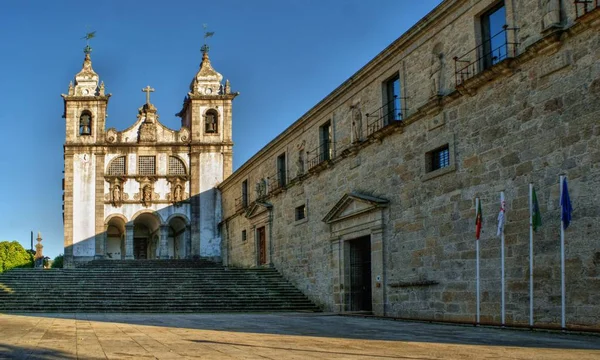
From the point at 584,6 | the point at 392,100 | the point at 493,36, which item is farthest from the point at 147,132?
the point at 584,6

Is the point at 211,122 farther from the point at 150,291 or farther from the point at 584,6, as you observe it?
the point at 584,6

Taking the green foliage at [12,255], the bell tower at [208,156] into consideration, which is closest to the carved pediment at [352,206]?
the bell tower at [208,156]

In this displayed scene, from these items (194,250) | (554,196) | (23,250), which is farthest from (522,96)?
(23,250)

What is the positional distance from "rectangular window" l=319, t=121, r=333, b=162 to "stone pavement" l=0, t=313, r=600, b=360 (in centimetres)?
1096

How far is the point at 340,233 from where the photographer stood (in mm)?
22703

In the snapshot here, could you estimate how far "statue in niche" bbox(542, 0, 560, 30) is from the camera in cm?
1313

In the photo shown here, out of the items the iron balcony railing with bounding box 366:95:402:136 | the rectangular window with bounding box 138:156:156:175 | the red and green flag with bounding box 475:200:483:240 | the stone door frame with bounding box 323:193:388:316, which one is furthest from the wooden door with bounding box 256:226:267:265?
the red and green flag with bounding box 475:200:483:240

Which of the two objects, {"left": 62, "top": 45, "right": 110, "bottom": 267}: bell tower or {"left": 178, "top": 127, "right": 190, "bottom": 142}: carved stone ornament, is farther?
{"left": 178, "top": 127, "right": 190, "bottom": 142}: carved stone ornament

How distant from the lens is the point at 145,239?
154 ft

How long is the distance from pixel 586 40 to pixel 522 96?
6.23 ft

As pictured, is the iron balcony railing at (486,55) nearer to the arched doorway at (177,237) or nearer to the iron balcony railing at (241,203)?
the iron balcony railing at (241,203)

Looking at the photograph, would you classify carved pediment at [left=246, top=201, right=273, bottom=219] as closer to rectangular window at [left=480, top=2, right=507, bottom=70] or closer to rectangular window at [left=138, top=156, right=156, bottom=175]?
rectangular window at [left=138, top=156, right=156, bottom=175]

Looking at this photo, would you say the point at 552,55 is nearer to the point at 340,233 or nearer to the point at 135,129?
the point at 340,233

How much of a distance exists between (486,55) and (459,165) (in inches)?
98.6
